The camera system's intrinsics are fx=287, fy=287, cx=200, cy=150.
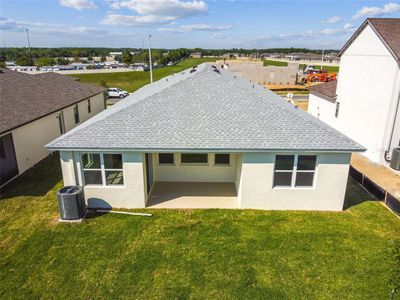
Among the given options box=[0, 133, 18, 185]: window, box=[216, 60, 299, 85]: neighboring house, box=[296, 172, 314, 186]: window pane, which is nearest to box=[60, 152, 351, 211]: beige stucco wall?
box=[296, 172, 314, 186]: window pane

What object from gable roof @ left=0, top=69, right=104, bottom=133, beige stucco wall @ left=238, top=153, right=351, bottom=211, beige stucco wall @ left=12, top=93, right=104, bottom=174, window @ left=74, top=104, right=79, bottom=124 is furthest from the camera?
window @ left=74, top=104, right=79, bottom=124

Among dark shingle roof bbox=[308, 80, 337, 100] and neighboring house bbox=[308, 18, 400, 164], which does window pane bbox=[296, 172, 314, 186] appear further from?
dark shingle roof bbox=[308, 80, 337, 100]

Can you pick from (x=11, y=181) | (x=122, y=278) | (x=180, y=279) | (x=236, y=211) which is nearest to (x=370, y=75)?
(x=236, y=211)

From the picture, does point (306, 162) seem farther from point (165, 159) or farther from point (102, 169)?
point (102, 169)

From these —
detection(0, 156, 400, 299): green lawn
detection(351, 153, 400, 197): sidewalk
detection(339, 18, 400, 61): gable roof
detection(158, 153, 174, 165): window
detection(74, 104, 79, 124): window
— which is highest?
detection(339, 18, 400, 61): gable roof

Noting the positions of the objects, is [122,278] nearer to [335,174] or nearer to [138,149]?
[138,149]

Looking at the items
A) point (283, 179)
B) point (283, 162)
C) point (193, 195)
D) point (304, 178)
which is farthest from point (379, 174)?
point (193, 195)
